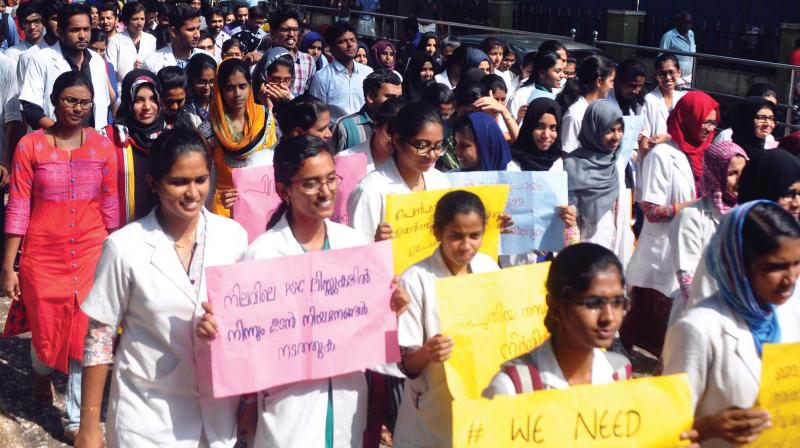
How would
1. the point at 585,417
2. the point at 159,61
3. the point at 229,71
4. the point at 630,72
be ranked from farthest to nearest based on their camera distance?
the point at 159,61 < the point at 630,72 < the point at 229,71 < the point at 585,417

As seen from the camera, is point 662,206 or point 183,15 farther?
point 183,15

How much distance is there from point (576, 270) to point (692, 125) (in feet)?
13.3

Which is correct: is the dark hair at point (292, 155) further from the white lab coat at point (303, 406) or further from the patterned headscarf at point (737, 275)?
the patterned headscarf at point (737, 275)

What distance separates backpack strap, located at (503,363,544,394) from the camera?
312cm

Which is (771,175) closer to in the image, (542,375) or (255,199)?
(542,375)

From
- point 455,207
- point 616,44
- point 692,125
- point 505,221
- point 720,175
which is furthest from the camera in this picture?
point 616,44

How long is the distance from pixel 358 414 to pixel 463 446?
1.05m

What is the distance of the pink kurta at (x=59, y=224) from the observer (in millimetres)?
5590

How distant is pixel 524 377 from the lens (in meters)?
3.13

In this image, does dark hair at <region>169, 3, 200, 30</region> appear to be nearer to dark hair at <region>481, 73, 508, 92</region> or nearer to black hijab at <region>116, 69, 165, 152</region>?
dark hair at <region>481, 73, 508, 92</region>

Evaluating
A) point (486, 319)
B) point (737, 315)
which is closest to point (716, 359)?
point (737, 315)

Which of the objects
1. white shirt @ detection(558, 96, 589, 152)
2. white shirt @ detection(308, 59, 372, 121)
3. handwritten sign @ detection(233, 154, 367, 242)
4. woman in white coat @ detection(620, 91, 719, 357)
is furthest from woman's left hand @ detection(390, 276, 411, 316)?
white shirt @ detection(308, 59, 372, 121)

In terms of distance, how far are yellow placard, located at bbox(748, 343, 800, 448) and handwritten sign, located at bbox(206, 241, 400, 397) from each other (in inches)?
51.4

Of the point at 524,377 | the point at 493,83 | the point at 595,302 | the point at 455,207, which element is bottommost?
the point at 524,377
